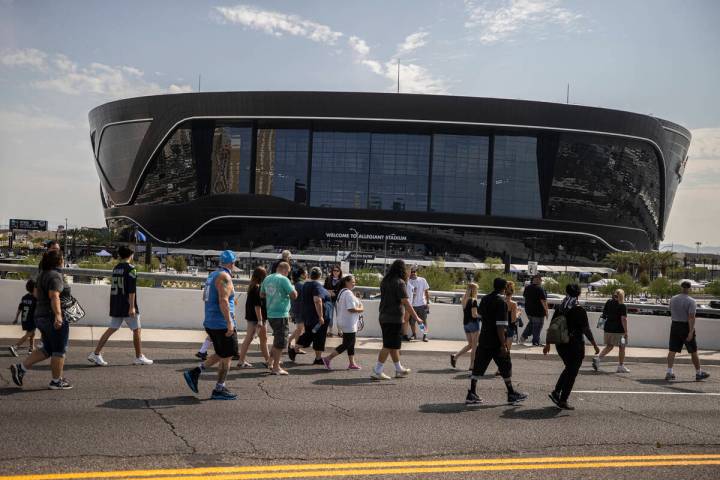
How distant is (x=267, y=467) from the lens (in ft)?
19.3

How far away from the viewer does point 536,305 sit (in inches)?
633

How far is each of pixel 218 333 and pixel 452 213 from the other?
7942 centimetres

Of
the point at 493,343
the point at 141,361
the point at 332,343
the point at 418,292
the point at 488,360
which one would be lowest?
the point at 332,343

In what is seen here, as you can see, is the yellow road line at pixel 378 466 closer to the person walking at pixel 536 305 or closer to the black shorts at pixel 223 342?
the black shorts at pixel 223 342

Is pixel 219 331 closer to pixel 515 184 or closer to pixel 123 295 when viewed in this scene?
pixel 123 295

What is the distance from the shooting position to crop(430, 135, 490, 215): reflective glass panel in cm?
8706

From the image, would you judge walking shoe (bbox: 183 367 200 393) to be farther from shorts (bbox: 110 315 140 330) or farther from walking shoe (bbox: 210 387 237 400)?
shorts (bbox: 110 315 140 330)

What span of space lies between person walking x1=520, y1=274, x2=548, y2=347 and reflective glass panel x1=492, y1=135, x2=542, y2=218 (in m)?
71.9

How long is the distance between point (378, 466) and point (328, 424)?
5.27 feet

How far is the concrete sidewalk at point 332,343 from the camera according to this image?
44.8 ft

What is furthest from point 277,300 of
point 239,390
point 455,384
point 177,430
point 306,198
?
point 306,198

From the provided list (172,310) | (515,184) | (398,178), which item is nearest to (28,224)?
(398,178)

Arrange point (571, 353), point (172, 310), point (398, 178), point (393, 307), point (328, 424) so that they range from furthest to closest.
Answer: point (398, 178) → point (172, 310) → point (393, 307) → point (571, 353) → point (328, 424)

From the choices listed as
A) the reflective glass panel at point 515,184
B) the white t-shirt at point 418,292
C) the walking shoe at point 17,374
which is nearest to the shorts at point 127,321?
the walking shoe at point 17,374
